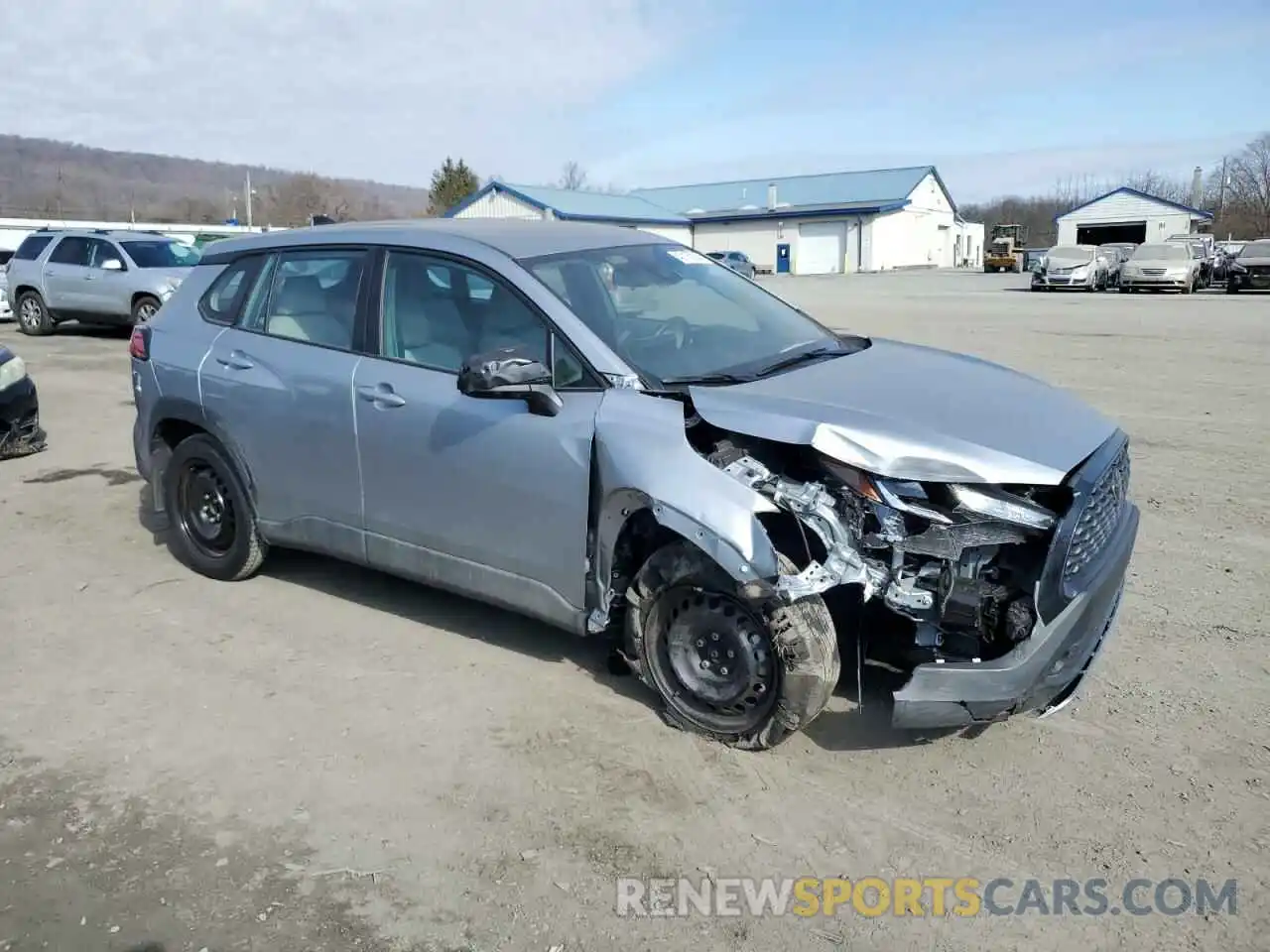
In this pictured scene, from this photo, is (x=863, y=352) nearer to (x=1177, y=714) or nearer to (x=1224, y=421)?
(x=1177, y=714)

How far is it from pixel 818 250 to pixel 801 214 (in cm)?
250

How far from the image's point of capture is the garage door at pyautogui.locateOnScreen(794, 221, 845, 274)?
6462 centimetres

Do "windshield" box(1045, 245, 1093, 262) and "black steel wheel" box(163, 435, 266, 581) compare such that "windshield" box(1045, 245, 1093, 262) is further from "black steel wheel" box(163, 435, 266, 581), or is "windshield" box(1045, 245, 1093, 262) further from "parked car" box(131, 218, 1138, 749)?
"black steel wheel" box(163, 435, 266, 581)

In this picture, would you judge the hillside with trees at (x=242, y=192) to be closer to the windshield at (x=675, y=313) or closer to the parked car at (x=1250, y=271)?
the parked car at (x=1250, y=271)

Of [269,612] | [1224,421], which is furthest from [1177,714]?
[1224,421]

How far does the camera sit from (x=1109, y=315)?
22.4 meters

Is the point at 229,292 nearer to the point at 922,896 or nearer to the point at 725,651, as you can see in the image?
the point at 725,651

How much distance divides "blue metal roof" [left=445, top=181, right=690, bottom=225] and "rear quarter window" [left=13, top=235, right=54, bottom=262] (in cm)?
3796

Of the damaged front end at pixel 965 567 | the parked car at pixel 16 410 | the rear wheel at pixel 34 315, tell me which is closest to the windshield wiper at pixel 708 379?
the damaged front end at pixel 965 567

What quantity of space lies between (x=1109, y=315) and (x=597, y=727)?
21595 mm

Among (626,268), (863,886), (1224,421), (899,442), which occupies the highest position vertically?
(626,268)

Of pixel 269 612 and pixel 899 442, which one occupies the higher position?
pixel 899 442

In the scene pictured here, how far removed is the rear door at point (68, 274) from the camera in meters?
17.9

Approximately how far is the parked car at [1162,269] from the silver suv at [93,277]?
1084 inches
